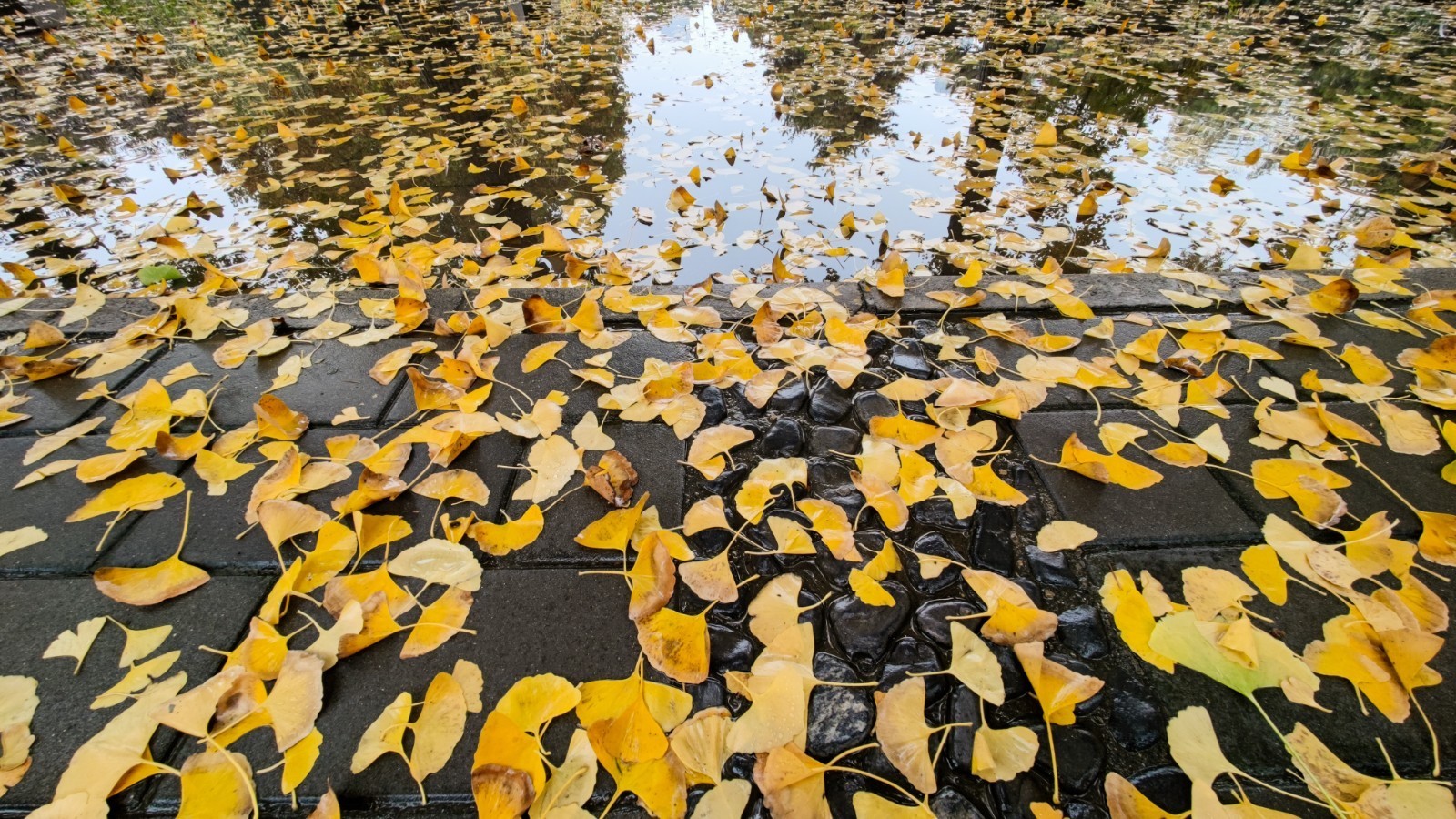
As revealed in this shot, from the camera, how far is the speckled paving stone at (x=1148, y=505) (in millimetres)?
1221

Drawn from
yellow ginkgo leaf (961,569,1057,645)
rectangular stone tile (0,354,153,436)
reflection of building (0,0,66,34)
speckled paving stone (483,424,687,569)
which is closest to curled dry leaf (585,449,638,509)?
speckled paving stone (483,424,687,569)

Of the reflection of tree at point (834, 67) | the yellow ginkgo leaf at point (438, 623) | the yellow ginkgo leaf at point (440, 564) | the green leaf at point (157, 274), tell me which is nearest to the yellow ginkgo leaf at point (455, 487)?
the yellow ginkgo leaf at point (440, 564)

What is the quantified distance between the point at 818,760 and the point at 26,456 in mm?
1956

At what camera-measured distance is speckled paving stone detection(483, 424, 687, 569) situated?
3.98ft

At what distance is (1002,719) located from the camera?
0.96 metres

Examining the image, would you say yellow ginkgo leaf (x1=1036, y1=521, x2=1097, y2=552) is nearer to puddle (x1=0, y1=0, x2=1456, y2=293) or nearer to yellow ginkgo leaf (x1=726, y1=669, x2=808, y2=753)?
yellow ginkgo leaf (x1=726, y1=669, x2=808, y2=753)

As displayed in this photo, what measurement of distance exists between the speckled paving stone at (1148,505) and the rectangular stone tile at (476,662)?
3.20 ft

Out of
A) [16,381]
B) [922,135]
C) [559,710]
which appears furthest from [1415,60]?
[16,381]

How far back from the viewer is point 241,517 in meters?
1.30

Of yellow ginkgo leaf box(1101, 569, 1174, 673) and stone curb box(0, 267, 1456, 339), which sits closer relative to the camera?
yellow ginkgo leaf box(1101, 569, 1174, 673)

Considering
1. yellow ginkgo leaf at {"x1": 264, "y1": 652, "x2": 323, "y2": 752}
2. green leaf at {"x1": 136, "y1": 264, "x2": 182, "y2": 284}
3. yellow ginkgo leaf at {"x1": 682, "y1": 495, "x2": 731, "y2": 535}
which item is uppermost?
yellow ginkgo leaf at {"x1": 682, "y1": 495, "x2": 731, "y2": 535}

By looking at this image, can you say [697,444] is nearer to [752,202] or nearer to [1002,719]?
[1002,719]

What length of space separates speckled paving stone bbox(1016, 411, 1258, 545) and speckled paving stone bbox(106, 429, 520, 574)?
1.25 metres

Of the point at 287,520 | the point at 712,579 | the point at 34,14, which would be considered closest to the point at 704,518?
the point at 712,579
